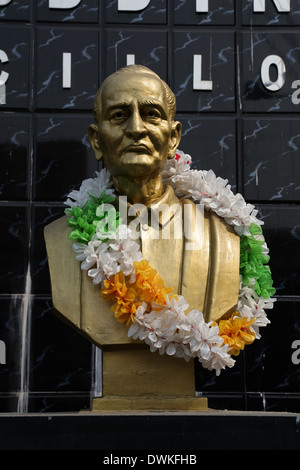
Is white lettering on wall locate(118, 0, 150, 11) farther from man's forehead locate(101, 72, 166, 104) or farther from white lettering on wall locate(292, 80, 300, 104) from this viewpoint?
man's forehead locate(101, 72, 166, 104)

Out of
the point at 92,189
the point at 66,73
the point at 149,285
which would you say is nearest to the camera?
the point at 149,285

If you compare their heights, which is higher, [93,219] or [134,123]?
[134,123]

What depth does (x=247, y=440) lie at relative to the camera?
3520mm

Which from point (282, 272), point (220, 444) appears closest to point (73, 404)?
point (282, 272)

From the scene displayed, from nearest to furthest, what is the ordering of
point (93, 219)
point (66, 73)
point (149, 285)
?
1. point (149, 285)
2. point (93, 219)
3. point (66, 73)

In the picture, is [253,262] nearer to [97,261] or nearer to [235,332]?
[235,332]

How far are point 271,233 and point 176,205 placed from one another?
1.77 m

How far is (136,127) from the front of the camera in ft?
13.4

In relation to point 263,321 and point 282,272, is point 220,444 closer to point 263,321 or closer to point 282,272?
point 263,321

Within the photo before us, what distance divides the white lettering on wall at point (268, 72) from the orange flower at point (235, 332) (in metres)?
2.36

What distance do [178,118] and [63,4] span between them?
41.4 inches

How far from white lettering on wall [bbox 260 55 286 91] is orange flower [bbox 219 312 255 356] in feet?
7.73

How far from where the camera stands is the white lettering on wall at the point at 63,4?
6094mm

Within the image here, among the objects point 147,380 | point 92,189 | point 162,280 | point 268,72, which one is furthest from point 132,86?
point 268,72
